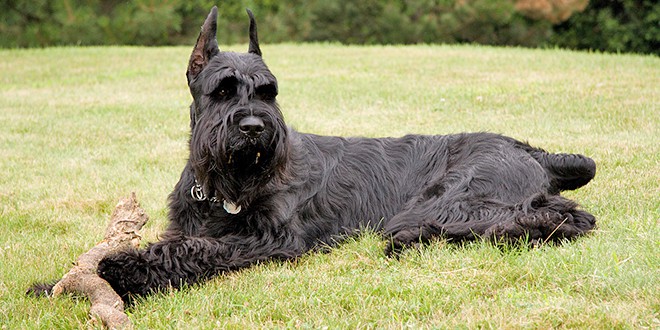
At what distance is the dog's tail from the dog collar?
7.48ft

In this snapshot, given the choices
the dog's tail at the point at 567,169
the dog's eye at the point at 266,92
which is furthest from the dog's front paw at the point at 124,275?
the dog's tail at the point at 567,169

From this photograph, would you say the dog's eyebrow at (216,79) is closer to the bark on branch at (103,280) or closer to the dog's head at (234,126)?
the dog's head at (234,126)

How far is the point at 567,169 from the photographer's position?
5.41 meters

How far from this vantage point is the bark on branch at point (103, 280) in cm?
354

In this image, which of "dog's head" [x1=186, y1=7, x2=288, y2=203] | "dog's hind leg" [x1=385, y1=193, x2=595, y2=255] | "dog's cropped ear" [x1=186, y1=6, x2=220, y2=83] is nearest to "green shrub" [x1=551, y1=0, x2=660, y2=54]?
"dog's hind leg" [x1=385, y1=193, x2=595, y2=255]

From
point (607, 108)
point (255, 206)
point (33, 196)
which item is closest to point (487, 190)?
point (255, 206)

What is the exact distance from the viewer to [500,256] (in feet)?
14.5

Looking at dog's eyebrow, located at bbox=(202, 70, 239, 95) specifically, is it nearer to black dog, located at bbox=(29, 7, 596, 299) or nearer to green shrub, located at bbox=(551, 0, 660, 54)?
black dog, located at bbox=(29, 7, 596, 299)

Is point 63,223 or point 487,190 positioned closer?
point 487,190

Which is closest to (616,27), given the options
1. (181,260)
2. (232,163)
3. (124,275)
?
(232,163)

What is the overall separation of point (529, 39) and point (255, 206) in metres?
19.2

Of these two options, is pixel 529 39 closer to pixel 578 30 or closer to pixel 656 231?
pixel 578 30

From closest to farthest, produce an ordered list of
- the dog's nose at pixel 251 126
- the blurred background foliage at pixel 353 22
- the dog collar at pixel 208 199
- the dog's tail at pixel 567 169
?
the dog's nose at pixel 251 126
the dog collar at pixel 208 199
the dog's tail at pixel 567 169
the blurred background foliage at pixel 353 22

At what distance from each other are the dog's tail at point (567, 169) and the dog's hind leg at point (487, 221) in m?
0.33
